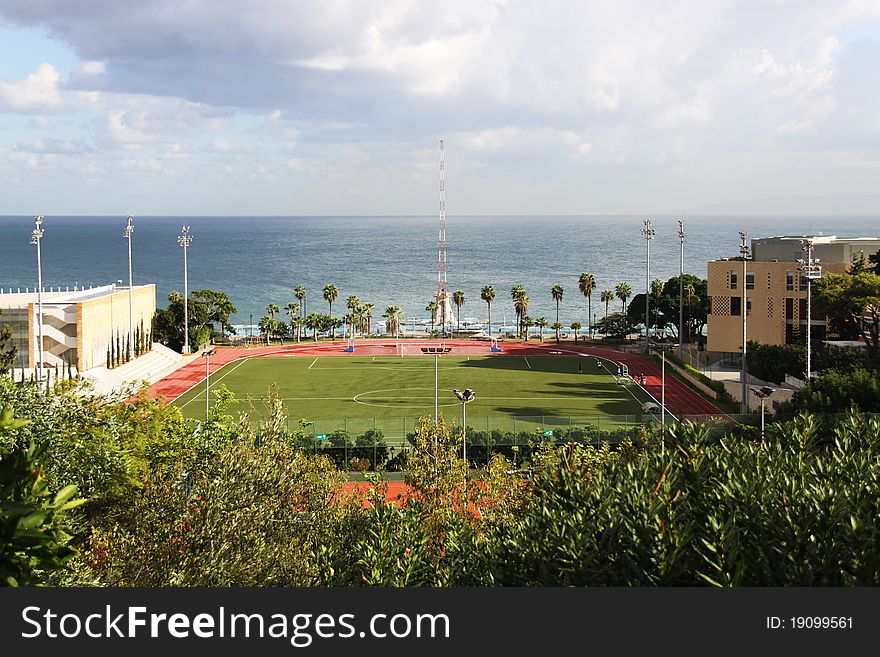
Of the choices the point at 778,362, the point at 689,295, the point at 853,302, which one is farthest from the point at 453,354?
the point at 853,302

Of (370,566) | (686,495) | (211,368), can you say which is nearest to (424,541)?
(370,566)

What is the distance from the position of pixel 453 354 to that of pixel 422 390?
2253 centimetres

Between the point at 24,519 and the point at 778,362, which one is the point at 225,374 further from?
the point at 24,519

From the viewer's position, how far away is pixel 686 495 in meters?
16.6

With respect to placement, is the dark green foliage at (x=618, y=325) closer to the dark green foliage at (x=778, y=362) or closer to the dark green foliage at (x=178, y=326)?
the dark green foliage at (x=778, y=362)

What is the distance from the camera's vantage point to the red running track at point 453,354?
6475cm

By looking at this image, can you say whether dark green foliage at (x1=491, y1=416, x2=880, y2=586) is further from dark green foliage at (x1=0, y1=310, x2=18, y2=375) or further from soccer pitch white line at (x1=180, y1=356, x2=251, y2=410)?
dark green foliage at (x1=0, y1=310, x2=18, y2=375)

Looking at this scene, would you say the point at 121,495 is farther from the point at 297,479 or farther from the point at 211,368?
the point at 211,368

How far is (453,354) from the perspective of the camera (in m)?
91.3

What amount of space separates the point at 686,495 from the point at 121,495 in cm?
1555

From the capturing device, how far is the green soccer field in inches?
2147

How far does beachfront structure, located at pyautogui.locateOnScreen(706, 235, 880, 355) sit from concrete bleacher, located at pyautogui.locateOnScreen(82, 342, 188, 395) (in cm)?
4868

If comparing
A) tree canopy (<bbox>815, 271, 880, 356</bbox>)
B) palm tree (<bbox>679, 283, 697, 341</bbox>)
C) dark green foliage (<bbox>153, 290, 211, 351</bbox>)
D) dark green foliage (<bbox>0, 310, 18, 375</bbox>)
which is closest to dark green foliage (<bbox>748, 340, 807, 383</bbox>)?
tree canopy (<bbox>815, 271, 880, 356</bbox>)

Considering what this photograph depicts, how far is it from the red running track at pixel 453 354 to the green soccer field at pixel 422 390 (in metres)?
2.03
